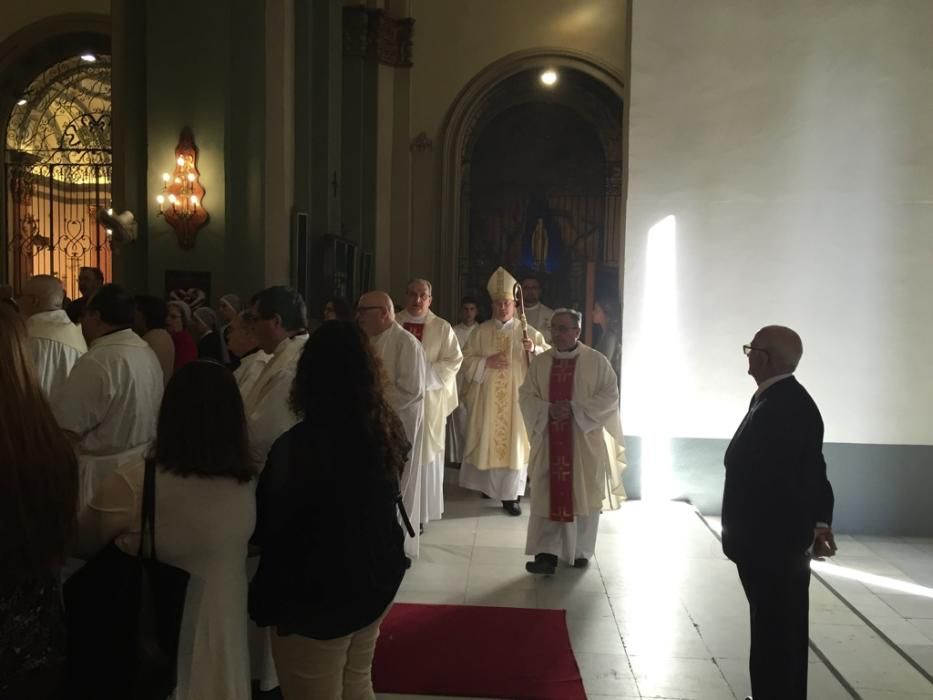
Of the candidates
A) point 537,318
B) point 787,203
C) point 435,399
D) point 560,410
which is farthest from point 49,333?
point 537,318

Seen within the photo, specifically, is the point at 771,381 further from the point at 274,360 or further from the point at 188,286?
the point at 188,286

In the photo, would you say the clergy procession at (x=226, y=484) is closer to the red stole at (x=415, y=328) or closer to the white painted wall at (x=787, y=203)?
the red stole at (x=415, y=328)

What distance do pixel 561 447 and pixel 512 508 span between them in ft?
5.49

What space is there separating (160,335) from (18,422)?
3.25 m

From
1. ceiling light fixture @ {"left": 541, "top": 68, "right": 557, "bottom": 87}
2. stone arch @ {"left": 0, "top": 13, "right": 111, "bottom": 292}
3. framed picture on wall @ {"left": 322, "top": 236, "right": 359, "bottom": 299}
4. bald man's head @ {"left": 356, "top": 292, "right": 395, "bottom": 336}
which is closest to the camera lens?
bald man's head @ {"left": 356, "top": 292, "right": 395, "bottom": 336}

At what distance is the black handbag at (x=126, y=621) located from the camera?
1.95 metres

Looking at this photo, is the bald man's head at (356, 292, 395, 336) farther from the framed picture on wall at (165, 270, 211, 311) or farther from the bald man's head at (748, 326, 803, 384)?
the framed picture on wall at (165, 270, 211, 311)

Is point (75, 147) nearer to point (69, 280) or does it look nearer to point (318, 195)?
point (69, 280)

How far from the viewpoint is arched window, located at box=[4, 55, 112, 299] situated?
11.4 metres

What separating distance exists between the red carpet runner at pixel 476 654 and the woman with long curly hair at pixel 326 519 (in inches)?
52.6

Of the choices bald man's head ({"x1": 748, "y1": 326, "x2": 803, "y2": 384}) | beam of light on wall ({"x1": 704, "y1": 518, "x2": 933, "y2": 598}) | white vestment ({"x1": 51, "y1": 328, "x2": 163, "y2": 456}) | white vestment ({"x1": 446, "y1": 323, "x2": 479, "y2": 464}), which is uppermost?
bald man's head ({"x1": 748, "y1": 326, "x2": 803, "y2": 384})

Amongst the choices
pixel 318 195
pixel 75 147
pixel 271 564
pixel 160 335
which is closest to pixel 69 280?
pixel 75 147

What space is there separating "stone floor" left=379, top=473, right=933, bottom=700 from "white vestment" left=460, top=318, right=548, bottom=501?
1.36 feet

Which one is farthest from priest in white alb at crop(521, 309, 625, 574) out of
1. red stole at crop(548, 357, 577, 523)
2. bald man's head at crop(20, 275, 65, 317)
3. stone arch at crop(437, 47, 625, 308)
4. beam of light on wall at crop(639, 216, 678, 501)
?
stone arch at crop(437, 47, 625, 308)
